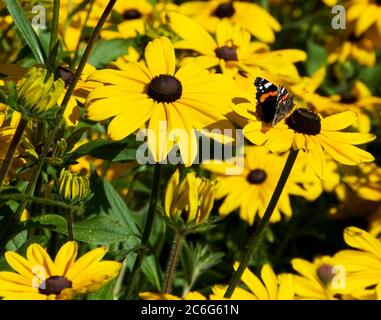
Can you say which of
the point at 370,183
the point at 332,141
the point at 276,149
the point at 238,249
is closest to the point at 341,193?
the point at 370,183

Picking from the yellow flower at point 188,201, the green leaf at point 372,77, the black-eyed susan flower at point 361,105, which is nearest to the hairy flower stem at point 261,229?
the yellow flower at point 188,201

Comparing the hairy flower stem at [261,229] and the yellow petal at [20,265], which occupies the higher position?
the hairy flower stem at [261,229]

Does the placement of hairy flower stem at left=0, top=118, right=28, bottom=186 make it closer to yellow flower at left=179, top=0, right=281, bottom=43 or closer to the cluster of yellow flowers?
the cluster of yellow flowers

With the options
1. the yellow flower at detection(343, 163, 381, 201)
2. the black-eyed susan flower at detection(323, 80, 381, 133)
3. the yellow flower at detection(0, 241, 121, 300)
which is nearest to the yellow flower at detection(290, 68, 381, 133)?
the black-eyed susan flower at detection(323, 80, 381, 133)

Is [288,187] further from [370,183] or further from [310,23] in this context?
[310,23]

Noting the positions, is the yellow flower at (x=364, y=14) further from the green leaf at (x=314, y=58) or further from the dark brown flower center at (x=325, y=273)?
the dark brown flower center at (x=325, y=273)

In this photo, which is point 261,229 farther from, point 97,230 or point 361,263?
point 361,263

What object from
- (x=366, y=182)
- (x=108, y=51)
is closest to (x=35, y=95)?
(x=108, y=51)
